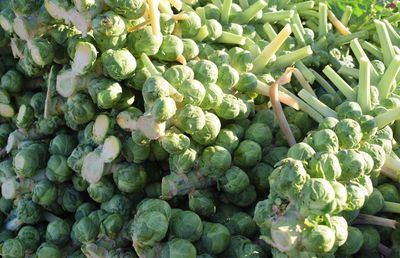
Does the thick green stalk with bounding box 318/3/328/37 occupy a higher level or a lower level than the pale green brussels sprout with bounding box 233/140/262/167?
higher

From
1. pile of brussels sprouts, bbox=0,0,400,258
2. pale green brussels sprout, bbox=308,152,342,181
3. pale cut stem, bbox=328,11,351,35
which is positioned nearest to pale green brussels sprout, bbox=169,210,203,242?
pile of brussels sprouts, bbox=0,0,400,258

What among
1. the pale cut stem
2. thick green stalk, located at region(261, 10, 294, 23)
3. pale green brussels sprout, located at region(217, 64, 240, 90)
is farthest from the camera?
the pale cut stem

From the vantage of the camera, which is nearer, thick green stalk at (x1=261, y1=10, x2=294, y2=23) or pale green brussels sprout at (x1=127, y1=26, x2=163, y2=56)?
pale green brussels sprout at (x1=127, y1=26, x2=163, y2=56)

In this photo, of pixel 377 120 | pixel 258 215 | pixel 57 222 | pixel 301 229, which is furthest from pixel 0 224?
pixel 377 120

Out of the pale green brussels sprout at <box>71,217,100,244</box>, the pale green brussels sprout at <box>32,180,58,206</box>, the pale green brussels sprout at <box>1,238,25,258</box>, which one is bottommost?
the pale green brussels sprout at <box>1,238,25,258</box>

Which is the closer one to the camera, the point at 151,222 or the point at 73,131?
the point at 151,222

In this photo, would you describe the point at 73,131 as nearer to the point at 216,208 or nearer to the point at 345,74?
the point at 216,208

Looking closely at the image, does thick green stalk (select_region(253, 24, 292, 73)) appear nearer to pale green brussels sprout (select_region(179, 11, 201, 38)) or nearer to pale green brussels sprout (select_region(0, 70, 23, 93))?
pale green brussels sprout (select_region(179, 11, 201, 38))
